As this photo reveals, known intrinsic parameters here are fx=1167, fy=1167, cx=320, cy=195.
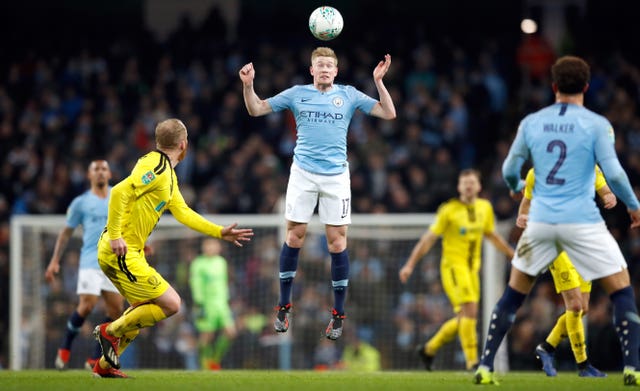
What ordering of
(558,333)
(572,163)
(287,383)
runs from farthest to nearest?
(558,333) → (287,383) → (572,163)

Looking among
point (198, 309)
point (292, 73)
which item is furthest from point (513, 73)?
point (198, 309)

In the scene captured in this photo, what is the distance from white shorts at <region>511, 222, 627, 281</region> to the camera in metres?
8.65

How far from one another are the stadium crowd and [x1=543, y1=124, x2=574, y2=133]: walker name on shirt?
8.48 meters

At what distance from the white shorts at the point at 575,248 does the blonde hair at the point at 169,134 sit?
308cm

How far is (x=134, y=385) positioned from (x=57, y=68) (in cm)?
1546

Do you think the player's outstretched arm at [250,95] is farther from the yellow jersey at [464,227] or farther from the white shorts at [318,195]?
the yellow jersey at [464,227]

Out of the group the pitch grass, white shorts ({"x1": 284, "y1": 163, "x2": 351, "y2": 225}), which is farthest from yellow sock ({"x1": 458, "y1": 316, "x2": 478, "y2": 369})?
white shorts ({"x1": 284, "y1": 163, "x2": 351, "y2": 225})

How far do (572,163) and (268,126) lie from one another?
1334cm

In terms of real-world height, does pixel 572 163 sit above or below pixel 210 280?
above

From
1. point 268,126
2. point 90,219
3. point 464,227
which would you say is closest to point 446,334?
point 464,227

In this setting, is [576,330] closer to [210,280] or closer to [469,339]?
[469,339]

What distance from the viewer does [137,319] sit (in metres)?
9.98

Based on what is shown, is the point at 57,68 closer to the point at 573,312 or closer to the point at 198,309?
the point at 198,309

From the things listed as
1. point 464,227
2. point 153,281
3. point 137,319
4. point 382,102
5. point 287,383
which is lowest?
point 287,383
